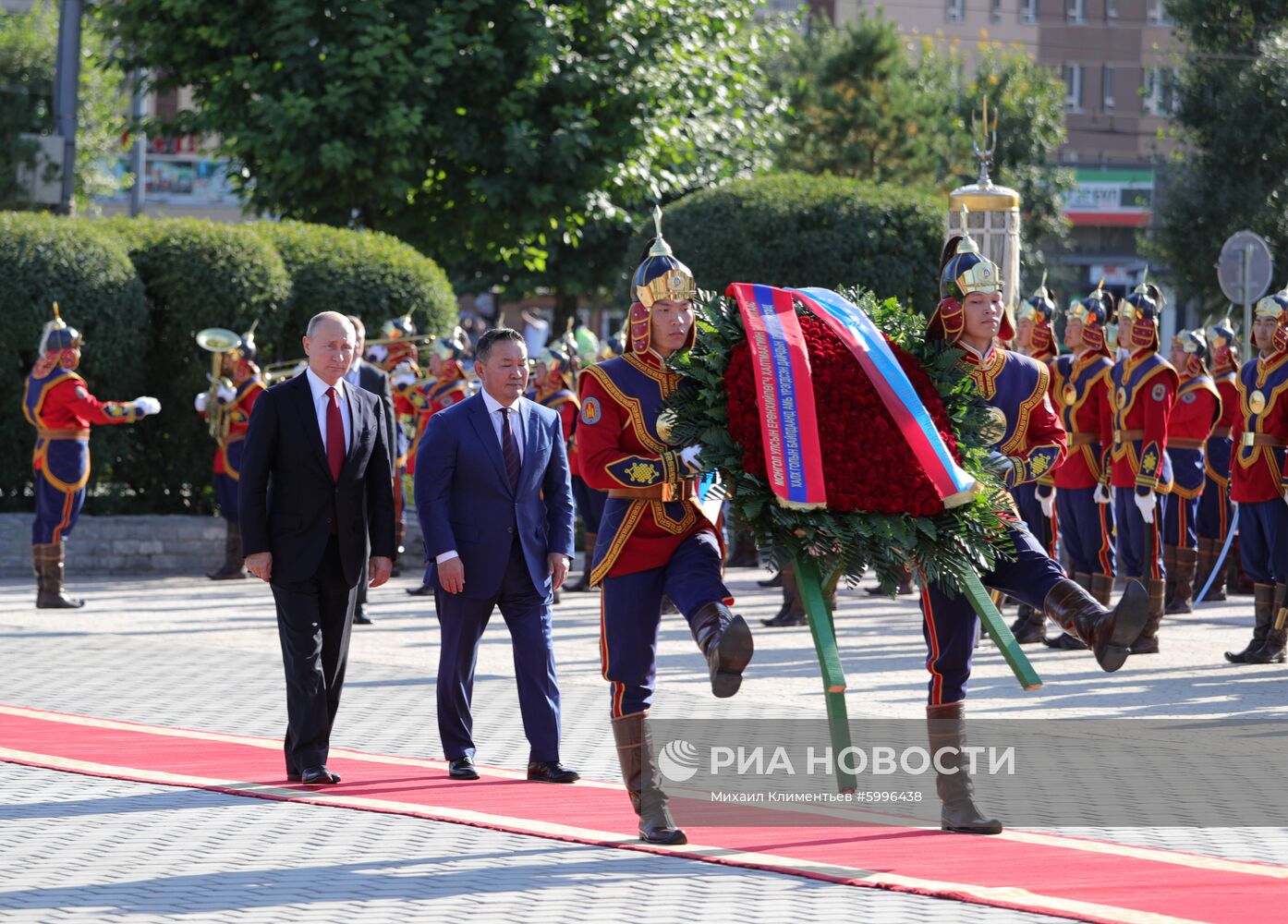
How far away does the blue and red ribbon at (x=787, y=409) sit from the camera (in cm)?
695

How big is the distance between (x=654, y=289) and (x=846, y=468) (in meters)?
0.99

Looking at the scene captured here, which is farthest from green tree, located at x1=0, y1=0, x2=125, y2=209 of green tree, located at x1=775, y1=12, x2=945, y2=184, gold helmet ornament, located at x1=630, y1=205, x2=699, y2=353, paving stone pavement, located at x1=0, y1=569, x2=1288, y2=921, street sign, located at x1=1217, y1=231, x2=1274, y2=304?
gold helmet ornament, located at x1=630, y1=205, x2=699, y2=353

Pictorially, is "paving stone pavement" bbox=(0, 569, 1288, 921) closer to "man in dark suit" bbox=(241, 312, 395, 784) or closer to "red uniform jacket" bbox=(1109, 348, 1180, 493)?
"man in dark suit" bbox=(241, 312, 395, 784)

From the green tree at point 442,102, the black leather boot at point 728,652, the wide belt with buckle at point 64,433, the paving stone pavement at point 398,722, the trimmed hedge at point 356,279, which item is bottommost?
the paving stone pavement at point 398,722

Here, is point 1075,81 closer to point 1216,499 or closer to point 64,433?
point 1216,499

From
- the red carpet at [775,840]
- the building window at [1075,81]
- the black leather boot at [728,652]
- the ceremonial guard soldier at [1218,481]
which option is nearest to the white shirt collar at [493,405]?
the red carpet at [775,840]

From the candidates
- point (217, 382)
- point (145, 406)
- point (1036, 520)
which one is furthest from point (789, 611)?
point (217, 382)

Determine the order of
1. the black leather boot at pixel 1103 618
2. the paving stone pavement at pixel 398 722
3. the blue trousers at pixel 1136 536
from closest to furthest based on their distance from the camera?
the paving stone pavement at pixel 398 722
the black leather boot at pixel 1103 618
the blue trousers at pixel 1136 536

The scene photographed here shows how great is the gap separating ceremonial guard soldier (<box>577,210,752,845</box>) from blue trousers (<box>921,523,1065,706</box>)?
813 millimetres

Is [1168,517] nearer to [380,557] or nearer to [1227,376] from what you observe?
[1227,376]

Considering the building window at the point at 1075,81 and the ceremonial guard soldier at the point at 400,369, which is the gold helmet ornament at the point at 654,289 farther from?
the building window at the point at 1075,81

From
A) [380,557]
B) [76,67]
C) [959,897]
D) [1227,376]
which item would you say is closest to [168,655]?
[380,557]

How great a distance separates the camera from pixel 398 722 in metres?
10.6

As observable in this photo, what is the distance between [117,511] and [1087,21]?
4934cm
